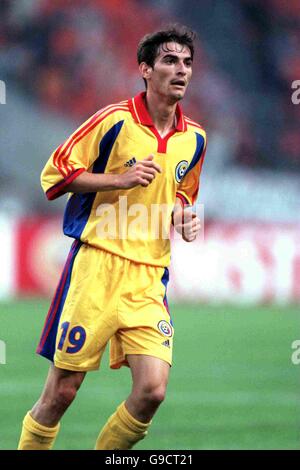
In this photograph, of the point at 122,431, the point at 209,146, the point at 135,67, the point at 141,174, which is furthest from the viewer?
the point at 135,67

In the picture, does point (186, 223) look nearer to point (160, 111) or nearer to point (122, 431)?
point (160, 111)

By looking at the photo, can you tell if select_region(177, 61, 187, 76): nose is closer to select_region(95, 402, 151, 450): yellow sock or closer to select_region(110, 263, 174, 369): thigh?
select_region(110, 263, 174, 369): thigh

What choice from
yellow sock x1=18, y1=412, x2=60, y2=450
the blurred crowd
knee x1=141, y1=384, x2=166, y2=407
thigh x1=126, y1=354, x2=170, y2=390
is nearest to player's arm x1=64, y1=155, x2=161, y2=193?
thigh x1=126, y1=354, x2=170, y2=390

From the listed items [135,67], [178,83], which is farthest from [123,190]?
[135,67]

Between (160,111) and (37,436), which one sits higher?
(160,111)

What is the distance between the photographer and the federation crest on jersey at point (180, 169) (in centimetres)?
493

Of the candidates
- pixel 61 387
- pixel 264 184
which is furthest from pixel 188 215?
pixel 264 184

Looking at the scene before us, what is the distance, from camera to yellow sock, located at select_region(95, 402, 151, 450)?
467 centimetres

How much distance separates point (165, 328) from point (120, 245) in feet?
1.39

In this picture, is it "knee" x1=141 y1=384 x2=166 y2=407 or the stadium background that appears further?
the stadium background

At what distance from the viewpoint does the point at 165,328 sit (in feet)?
15.7

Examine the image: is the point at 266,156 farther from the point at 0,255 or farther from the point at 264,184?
the point at 0,255

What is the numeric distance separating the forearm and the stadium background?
5654mm

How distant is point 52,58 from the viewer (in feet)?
66.3
